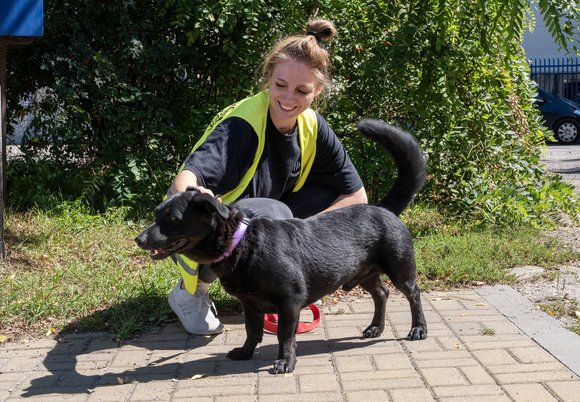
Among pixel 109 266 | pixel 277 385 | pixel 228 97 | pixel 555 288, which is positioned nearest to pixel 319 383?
pixel 277 385

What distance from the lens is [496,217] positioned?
22.7ft

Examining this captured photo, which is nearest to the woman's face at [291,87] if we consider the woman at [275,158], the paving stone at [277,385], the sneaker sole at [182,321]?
the woman at [275,158]

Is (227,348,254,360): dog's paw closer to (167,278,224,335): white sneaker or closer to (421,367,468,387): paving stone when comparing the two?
(167,278,224,335): white sneaker

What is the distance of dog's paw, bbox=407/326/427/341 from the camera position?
4266 mm

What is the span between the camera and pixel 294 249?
3895 millimetres

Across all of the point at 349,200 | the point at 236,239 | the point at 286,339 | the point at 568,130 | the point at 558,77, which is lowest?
the point at 568,130

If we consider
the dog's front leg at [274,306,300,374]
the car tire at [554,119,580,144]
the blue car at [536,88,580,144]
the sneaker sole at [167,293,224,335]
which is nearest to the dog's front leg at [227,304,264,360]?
the dog's front leg at [274,306,300,374]

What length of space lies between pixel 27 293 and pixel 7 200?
234cm

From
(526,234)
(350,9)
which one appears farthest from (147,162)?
(526,234)

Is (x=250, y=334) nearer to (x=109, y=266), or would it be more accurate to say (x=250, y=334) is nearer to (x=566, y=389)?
(x=566, y=389)

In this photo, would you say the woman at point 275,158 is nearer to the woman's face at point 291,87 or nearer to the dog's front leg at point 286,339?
the woman's face at point 291,87

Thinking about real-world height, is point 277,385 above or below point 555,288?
above

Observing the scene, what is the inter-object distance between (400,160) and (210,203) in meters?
1.32

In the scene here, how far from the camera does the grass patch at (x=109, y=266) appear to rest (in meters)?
4.75
